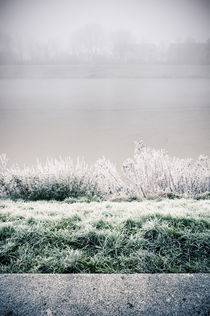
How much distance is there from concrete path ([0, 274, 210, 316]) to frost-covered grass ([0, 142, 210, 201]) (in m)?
4.27

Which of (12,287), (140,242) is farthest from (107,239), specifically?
(12,287)

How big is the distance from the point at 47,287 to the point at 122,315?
52 centimetres

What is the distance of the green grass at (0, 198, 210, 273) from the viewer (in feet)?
5.59

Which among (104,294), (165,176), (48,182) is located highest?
(104,294)

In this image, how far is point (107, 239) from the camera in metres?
2.05

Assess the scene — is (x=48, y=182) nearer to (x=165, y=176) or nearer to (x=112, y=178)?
(x=112, y=178)

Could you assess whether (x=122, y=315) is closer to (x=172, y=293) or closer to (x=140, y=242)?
(x=172, y=293)

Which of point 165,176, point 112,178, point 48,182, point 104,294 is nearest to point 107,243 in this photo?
point 104,294

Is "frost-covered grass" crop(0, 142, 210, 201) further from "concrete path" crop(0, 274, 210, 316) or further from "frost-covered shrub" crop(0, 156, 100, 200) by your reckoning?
"concrete path" crop(0, 274, 210, 316)

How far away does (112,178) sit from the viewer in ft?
22.2

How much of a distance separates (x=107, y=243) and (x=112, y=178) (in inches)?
189

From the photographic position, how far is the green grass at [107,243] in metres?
1.71

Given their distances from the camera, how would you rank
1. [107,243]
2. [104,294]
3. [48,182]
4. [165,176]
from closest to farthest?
[104,294] → [107,243] → [48,182] → [165,176]

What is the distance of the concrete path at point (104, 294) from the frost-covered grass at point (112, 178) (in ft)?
14.0
